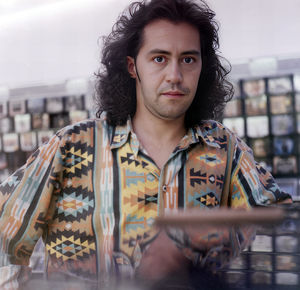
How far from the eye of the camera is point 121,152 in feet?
2.83

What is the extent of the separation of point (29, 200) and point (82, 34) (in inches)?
103

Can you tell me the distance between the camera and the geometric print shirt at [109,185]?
771 millimetres

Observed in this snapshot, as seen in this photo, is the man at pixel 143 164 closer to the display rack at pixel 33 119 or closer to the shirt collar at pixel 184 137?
the shirt collar at pixel 184 137

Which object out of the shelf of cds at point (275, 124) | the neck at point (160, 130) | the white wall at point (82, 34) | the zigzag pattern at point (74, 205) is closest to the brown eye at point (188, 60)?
the neck at point (160, 130)

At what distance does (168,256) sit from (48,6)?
10.9ft

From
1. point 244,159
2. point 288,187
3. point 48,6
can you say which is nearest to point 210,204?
point 244,159

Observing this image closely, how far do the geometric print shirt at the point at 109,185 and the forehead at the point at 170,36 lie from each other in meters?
0.20

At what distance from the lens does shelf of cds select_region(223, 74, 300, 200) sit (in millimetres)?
2713

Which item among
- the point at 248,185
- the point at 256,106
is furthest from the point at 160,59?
the point at 256,106

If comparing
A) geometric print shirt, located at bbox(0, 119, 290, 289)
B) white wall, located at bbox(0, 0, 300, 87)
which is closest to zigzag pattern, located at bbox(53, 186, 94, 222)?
geometric print shirt, located at bbox(0, 119, 290, 289)

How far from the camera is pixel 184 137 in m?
0.89

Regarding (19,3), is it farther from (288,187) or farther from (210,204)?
(210,204)

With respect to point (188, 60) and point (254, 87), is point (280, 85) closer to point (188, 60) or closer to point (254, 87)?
point (254, 87)

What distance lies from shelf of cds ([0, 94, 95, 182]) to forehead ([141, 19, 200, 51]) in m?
1.99
